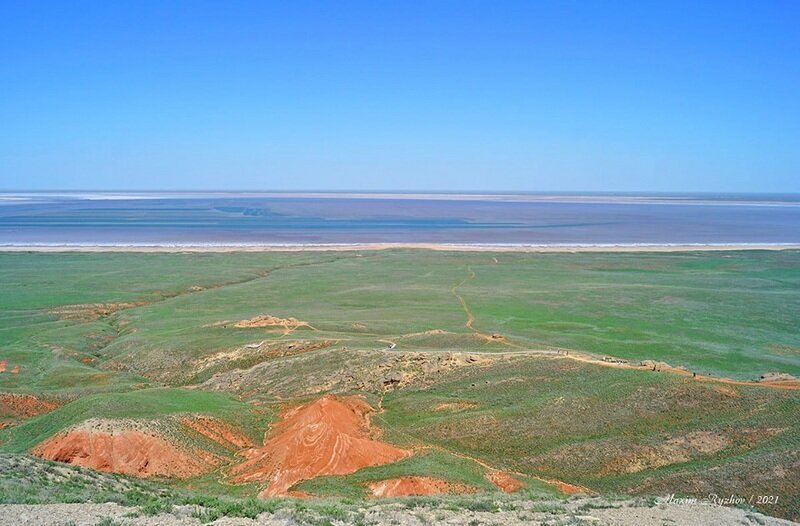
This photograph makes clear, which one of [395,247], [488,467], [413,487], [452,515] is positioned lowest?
[488,467]

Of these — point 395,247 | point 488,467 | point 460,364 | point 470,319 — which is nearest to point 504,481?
point 488,467

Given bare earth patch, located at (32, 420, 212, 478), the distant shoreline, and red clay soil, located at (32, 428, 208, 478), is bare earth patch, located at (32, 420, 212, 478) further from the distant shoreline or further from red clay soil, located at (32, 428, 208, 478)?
the distant shoreline

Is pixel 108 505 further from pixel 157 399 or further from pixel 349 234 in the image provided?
pixel 349 234

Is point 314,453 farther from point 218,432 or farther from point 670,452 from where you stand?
point 670,452

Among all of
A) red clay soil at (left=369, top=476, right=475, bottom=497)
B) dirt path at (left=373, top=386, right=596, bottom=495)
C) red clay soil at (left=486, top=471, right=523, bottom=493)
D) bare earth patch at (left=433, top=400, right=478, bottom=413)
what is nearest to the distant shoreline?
bare earth patch at (left=433, top=400, right=478, bottom=413)

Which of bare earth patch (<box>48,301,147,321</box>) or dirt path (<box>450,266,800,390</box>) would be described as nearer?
dirt path (<box>450,266,800,390</box>)

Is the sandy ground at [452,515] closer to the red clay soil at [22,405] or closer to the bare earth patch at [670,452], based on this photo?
the bare earth patch at [670,452]

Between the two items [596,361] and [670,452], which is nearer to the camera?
[670,452]
